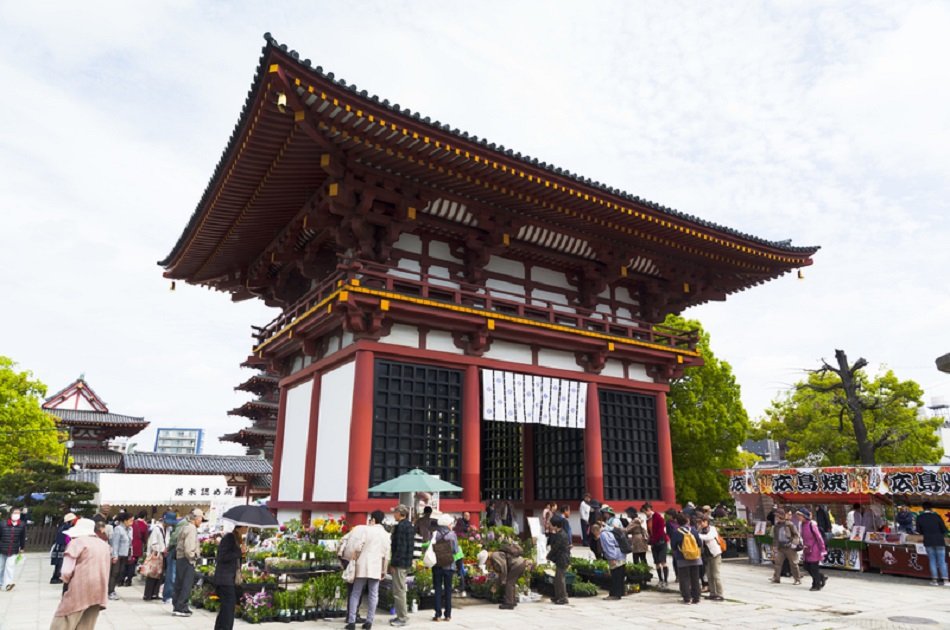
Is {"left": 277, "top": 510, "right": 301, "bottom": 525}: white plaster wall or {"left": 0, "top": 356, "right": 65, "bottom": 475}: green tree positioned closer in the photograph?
{"left": 277, "top": 510, "right": 301, "bottom": 525}: white plaster wall

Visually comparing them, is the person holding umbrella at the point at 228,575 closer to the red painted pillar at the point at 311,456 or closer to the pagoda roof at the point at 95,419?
the red painted pillar at the point at 311,456

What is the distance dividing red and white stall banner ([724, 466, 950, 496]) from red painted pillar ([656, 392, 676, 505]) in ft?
6.90

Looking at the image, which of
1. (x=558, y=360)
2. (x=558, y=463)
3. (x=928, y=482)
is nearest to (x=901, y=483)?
(x=928, y=482)

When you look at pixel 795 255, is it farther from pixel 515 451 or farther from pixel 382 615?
pixel 382 615

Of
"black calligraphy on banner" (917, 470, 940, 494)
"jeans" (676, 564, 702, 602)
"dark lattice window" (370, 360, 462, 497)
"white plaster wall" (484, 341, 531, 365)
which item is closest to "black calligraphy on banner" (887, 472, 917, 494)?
"black calligraphy on banner" (917, 470, 940, 494)

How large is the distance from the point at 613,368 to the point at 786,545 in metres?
7.94

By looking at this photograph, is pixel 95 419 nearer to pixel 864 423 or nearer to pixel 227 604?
pixel 227 604

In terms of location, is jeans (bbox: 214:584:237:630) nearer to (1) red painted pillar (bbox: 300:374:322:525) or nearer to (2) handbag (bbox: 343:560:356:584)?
(2) handbag (bbox: 343:560:356:584)

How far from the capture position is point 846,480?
18.2m

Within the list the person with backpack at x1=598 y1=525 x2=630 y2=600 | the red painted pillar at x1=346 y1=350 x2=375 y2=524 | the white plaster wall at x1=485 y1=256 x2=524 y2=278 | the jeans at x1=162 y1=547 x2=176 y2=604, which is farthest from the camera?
the white plaster wall at x1=485 y1=256 x2=524 y2=278

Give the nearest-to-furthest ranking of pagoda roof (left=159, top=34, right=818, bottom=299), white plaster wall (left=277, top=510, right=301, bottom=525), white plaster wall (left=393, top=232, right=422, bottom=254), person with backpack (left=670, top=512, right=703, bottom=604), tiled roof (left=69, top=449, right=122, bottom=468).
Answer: person with backpack (left=670, top=512, right=703, bottom=604) → pagoda roof (left=159, top=34, right=818, bottom=299) → white plaster wall (left=393, top=232, right=422, bottom=254) → white plaster wall (left=277, top=510, right=301, bottom=525) → tiled roof (left=69, top=449, right=122, bottom=468)

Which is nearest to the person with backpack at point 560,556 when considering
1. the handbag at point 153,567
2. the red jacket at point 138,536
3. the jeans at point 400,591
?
the jeans at point 400,591

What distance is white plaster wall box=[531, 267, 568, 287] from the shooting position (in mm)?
21203

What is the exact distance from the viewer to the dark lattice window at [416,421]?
1642 cm
